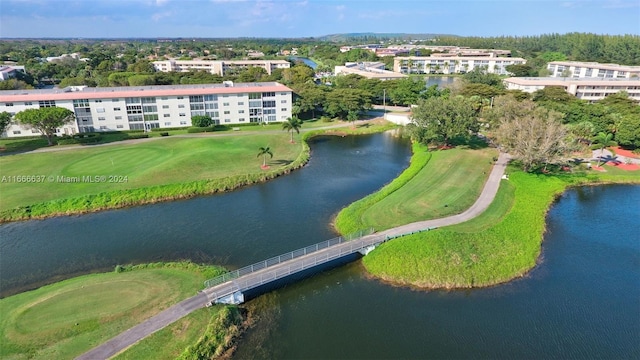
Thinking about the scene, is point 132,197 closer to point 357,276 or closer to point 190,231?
point 190,231

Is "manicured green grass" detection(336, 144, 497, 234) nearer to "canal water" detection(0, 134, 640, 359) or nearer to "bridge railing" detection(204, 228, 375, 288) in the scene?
"bridge railing" detection(204, 228, 375, 288)

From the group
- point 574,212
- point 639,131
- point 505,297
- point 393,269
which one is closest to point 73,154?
point 393,269

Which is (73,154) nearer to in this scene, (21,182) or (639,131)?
(21,182)

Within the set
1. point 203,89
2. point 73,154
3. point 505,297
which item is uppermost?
point 203,89

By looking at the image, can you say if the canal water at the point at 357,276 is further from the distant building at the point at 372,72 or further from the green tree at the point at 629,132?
the distant building at the point at 372,72

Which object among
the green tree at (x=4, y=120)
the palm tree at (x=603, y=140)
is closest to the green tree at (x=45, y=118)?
the green tree at (x=4, y=120)

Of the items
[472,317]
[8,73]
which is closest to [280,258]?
[472,317]
